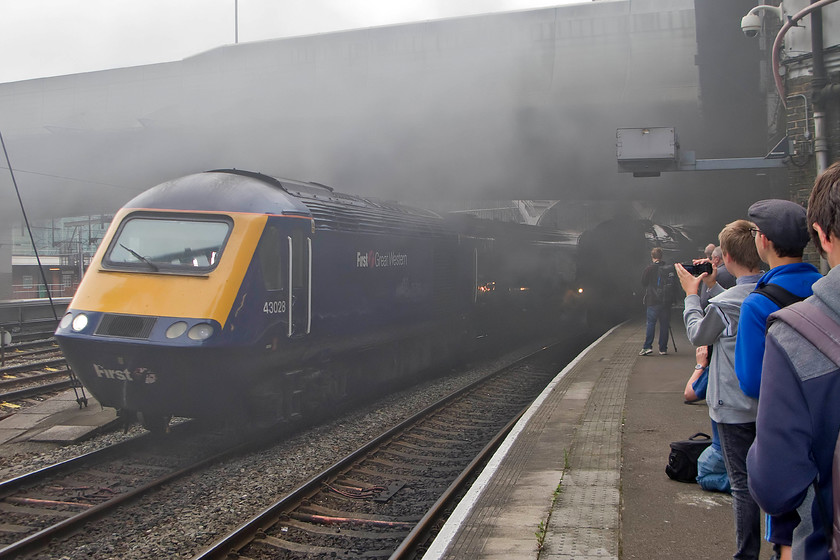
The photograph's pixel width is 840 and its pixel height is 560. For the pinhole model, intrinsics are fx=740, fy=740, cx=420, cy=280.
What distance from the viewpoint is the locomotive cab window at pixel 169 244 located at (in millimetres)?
7023

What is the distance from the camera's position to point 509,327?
17406mm

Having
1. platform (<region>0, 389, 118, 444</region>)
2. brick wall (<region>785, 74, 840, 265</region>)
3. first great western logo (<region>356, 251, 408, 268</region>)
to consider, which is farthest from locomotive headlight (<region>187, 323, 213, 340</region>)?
brick wall (<region>785, 74, 840, 265</region>)

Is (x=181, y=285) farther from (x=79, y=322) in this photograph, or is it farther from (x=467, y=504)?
(x=467, y=504)

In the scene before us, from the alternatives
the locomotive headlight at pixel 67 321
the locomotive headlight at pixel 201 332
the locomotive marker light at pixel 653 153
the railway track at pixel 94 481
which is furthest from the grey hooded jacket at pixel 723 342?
the locomotive marker light at pixel 653 153

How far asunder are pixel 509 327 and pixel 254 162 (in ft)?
26.7

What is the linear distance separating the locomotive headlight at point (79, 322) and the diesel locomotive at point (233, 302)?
0.8 inches

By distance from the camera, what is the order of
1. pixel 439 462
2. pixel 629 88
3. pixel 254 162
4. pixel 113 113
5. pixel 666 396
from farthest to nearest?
pixel 113 113 → pixel 254 162 → pixel 629 88 → pixel 666 396 → pixel 439 462

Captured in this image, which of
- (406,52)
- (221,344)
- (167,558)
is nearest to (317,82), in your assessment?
(406,52)

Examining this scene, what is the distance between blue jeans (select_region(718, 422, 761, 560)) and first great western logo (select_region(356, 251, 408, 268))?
6.32 m

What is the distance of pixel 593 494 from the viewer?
15.5ft

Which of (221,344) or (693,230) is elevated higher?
(693,230)

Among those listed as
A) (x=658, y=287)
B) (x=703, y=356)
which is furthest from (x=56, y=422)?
(x=658, y=287)

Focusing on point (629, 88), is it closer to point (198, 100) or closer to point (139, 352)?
point (198, 100)

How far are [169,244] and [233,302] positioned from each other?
3.35ft
